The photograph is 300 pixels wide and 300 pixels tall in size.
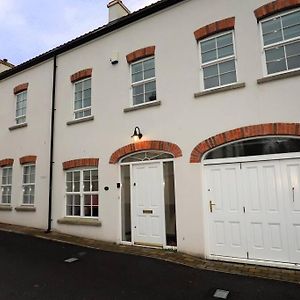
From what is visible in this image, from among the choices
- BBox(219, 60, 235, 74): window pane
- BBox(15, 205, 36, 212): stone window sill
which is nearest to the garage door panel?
BBox(219, 60, 235, 74): window pane

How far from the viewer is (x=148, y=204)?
8.31m

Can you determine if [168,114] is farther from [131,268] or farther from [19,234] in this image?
[19,234]

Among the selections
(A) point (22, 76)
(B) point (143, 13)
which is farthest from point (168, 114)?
(A) point (22, 76)

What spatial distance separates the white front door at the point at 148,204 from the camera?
319 inches

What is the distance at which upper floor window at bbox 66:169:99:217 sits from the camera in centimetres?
950

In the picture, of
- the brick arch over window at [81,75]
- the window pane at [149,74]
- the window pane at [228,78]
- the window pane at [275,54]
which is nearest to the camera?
the window pane at [275,54]

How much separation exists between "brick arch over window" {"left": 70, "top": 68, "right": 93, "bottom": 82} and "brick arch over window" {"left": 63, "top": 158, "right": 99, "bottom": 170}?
2902 mm

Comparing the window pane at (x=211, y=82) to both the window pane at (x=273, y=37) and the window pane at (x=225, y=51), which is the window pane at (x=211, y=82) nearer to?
the window pane at (x=225, y=51)

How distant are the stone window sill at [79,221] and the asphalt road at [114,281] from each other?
1.46 metres

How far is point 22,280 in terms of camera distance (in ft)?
19.2

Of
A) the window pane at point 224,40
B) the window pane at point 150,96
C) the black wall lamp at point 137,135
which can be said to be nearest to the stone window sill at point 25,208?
the black wall lamp at point 137,135

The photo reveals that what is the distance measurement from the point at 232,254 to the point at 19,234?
7.10m

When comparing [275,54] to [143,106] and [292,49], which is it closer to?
[292,49]

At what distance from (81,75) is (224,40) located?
5.07 meters
